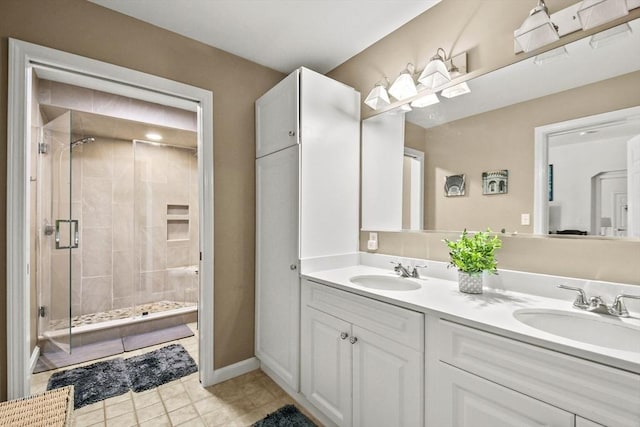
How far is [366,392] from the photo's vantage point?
1422mm

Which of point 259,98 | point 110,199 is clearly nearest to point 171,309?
point 110,199

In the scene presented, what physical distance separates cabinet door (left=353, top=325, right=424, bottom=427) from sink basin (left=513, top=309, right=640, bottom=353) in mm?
465

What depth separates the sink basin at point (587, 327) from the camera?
1.04 m

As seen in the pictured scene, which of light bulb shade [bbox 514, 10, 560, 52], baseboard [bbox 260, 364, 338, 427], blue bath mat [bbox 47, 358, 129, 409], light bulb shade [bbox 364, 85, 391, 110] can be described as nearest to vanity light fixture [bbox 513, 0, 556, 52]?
light bulb shade [bbox 514, 10, 560, 52]

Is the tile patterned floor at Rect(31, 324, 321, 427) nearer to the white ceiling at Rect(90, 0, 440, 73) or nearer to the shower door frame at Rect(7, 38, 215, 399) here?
the shower door frame at Rect(7, 38, 215, 399)

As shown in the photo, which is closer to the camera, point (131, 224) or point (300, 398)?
point (300, 398)

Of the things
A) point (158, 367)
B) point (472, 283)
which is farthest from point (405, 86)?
point (158, 367)

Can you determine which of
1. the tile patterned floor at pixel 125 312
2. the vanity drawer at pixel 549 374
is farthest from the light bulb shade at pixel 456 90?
the tile patterned floor at pixel 125 312

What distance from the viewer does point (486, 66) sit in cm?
157

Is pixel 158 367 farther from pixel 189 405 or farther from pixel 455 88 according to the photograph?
pixel 455 88

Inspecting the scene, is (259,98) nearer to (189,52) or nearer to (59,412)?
(189,52)

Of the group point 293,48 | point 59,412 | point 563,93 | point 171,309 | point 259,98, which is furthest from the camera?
point 171,309

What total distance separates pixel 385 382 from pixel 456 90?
156 centimetres

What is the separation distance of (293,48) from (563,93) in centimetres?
169
